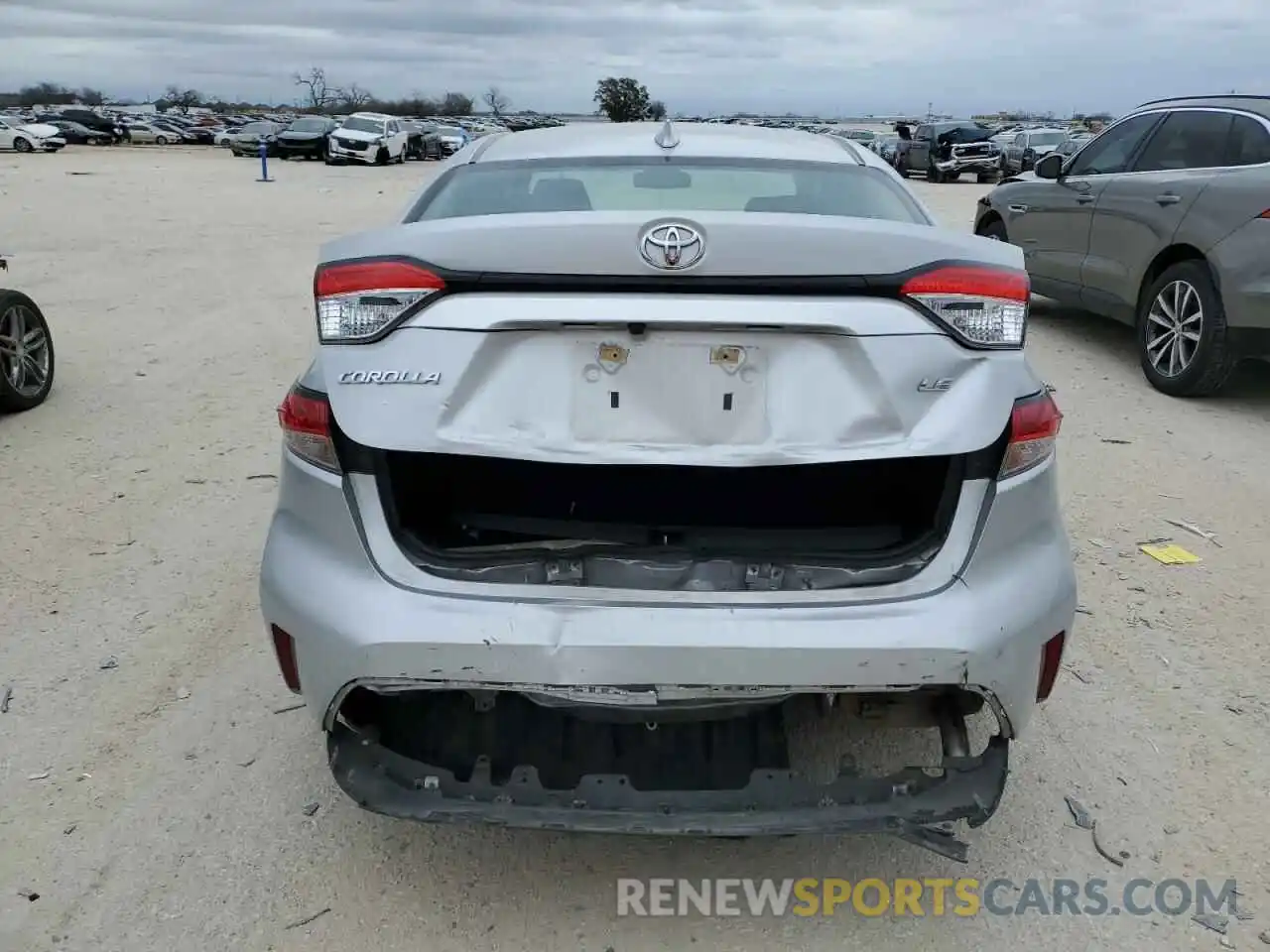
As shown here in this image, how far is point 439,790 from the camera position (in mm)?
2318

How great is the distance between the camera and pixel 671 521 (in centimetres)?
274

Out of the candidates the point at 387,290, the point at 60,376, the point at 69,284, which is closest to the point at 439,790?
the point at 387,290

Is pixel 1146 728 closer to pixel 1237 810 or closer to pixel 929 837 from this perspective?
pixel 1237 810

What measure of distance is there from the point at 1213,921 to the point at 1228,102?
6.10 meters

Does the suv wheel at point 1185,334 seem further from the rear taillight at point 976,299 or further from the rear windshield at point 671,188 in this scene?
the rear taillight at point 976,299

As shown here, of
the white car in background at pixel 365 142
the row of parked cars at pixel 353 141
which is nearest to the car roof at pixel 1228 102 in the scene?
the row of parked cars at pixel 353 141

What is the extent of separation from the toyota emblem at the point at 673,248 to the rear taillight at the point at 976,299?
0.46 meters

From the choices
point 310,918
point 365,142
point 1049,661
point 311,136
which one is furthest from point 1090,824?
point 311,136

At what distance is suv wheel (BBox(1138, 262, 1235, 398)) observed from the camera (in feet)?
21.1

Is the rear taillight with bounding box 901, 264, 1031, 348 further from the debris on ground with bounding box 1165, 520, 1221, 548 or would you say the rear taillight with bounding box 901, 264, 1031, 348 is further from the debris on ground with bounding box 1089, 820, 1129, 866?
the debris on ground with bounding box 1165, 520, 1221, 548

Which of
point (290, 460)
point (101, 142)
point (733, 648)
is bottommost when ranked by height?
point (101, 142)

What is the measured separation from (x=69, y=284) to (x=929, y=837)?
411 inches

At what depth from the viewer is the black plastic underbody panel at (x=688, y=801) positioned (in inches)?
88.1

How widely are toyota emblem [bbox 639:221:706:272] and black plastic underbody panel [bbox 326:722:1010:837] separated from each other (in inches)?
43.4
